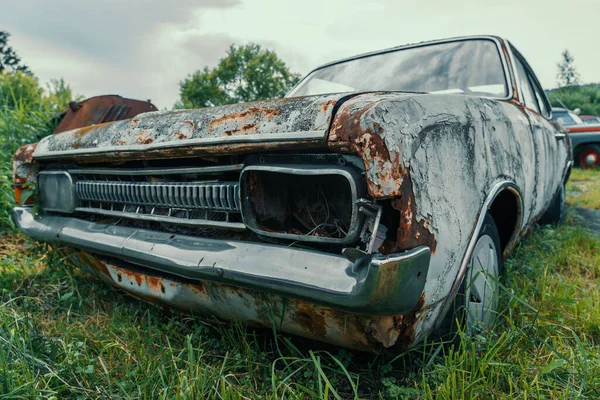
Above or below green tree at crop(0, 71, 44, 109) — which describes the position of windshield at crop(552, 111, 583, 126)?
below

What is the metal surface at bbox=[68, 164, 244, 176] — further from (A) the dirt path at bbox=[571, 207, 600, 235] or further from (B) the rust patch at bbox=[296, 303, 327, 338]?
(A) the dirt path at bbox=[571, 207, 600, 235]

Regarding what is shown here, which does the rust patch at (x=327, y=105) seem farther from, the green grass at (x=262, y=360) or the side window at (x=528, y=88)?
the side window at (x=528, y=88)

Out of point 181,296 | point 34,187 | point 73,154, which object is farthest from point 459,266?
point 34,187

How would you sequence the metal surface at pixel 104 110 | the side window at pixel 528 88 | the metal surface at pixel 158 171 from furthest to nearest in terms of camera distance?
the metal surface at pixel 104 110, the side window at pixel 528 88, the metal surface at pixel 158 171

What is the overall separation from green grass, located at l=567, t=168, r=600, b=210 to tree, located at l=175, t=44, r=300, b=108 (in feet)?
60.5

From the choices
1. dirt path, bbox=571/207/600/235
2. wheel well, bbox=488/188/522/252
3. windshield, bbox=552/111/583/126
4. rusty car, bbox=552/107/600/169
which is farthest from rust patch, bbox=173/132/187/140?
windshield, bbox=552/111/583/126

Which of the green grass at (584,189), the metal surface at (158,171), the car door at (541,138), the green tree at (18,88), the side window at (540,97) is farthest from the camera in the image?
the green tree at (18,88)

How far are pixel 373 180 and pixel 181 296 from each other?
3.06 feet

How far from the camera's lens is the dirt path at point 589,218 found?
13.2 ft

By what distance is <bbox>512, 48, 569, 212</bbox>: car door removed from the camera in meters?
2.48

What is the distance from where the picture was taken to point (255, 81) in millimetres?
25375

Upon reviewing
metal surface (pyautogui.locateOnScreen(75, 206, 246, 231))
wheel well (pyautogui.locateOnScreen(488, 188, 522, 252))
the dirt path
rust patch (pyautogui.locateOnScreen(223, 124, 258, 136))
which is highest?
rust patch (pyautogui.locateOnScreen(223, 124, 258, 136))

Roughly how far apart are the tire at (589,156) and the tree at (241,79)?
57.8 feet

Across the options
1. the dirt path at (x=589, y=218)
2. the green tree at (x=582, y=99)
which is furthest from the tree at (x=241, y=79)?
the dirt path at (x=589, y=218)
